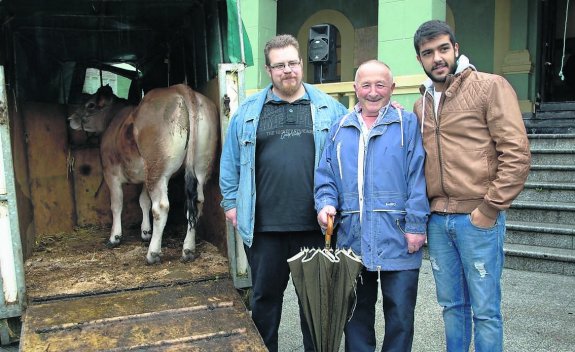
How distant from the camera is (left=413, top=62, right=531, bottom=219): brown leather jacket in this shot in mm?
2621

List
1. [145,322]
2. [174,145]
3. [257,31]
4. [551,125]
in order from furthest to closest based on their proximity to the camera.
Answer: [257,31]
[551,125]
[174,145]
[145,322]

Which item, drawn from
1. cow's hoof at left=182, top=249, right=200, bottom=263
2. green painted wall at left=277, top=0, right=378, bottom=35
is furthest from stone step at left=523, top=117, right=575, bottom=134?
cow's hoof at left=182, top=249, right=200, bottom=263

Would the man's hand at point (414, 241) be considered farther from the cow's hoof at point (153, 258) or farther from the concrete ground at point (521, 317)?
the cow's hoof at point (153, 258)

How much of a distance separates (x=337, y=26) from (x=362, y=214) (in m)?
9.05

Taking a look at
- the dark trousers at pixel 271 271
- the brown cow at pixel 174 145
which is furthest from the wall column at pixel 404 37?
the dark trousers at pixel 271 271

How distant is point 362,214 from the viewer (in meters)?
2.87

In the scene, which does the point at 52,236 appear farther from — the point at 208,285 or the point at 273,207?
the point at 273,207

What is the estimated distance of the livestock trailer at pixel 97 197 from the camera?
126 inches

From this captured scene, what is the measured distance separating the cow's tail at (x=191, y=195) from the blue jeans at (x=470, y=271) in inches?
78.2

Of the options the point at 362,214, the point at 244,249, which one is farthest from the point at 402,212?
the point at 244,249

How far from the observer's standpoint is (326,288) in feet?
9.11

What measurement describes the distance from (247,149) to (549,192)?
4.83 metres

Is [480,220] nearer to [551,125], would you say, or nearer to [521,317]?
[521,317]

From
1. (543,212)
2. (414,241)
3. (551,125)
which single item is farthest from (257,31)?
(414,241)
